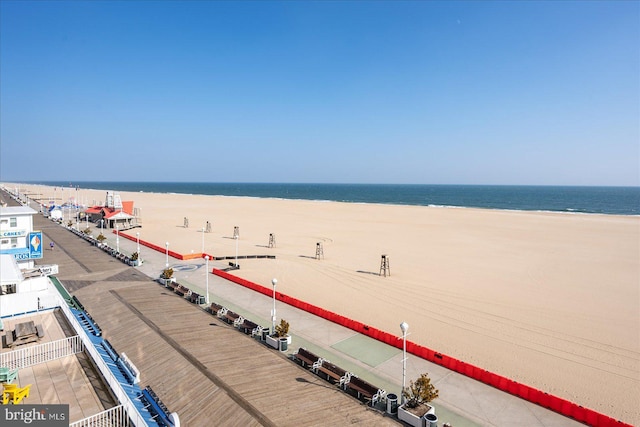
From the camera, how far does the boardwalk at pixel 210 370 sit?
10.1 metres

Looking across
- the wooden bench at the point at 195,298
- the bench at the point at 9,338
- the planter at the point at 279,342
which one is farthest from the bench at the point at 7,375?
the wooden bench at the point at 195,298

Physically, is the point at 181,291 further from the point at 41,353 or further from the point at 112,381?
the point at 112,381

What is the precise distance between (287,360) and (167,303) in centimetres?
904

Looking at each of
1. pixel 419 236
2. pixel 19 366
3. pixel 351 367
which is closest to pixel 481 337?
pixel 351 367

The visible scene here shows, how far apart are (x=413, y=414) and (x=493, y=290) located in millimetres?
16668

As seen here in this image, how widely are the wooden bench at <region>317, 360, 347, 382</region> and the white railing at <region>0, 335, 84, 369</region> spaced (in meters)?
8.65

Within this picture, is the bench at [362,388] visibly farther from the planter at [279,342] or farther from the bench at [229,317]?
the bench at [229,317]

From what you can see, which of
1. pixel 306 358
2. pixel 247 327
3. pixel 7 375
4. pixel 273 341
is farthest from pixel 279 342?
pixel 7 375

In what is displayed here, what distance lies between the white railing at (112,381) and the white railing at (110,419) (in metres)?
0.17

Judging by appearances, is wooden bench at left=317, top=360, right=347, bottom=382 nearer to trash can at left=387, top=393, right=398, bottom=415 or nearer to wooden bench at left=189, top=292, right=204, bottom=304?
trash can at left=387, top=393, right=398, bottom=415

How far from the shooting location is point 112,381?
10.2 meters

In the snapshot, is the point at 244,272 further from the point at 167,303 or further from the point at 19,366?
the point at 19,366

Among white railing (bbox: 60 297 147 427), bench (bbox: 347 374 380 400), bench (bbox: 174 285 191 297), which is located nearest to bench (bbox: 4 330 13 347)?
white railing (bbox: 60 297 147 427)

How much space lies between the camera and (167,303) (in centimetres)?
1897
